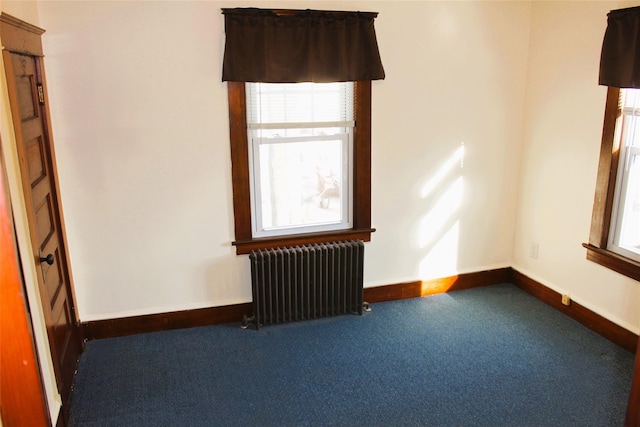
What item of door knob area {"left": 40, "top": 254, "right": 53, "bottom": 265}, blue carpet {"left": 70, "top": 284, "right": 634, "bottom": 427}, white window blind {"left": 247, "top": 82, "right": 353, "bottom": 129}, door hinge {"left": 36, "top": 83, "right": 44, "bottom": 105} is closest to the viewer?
door knob area {"left": 40, "top": 254, "right": 53, "bottom": 265}

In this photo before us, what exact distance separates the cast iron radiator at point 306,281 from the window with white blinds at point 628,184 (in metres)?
1.74

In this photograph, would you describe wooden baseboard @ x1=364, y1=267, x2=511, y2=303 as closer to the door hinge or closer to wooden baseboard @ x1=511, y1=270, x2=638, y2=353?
wooden baseboard @ x1=511, y1=270, x2=638, y2=353

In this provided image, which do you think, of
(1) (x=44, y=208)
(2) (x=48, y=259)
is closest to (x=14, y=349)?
(2) (x=48, y=259)

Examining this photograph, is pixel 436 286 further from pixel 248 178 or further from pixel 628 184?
pixel 248 178

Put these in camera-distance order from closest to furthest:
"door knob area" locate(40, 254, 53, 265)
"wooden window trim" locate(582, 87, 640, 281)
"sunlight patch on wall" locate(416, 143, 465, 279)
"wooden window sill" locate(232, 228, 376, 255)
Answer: "door knob area" locate(40, 254, 53, 265), "wooden window trim" locate(582, 87, 640, 281), "wooden window sill" locate(232, 228, 376, 255), "sunlight patch on wall" locate(416, 143, 465, 279)

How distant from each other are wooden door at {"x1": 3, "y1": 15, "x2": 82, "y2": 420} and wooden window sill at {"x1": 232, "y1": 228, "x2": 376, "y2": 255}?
1.13 m

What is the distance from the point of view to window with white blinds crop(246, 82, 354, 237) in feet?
11.8

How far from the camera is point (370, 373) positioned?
10.3 feet

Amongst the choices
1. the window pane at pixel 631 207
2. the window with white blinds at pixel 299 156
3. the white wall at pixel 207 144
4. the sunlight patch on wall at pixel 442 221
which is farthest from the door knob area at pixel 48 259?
the window pane at pixel 631 207

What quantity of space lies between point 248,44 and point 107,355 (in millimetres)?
2198

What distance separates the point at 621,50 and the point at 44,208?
3488mm

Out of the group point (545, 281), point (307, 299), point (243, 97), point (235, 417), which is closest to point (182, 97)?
point (243, 97)

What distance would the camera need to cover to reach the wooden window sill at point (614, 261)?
3289 millimetres

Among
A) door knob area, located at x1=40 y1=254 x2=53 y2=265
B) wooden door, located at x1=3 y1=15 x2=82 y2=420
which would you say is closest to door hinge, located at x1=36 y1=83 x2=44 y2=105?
wooden door, located at x1=3 y1=15 x2=82 y2=420
